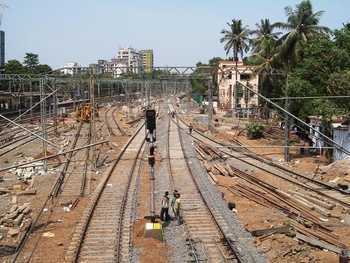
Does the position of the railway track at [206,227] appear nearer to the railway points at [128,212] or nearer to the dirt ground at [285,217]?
the railway points at [128,212]

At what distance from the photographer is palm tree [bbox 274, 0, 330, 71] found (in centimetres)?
3822

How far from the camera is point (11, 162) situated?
26.4 metres

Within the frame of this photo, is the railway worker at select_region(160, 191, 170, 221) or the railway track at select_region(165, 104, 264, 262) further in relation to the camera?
the railway worker at select_region(160, 191, 170, 221)

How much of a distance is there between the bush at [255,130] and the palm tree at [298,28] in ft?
25.2

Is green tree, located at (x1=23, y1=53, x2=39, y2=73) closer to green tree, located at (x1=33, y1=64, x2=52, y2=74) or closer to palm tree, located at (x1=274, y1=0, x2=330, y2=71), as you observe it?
green tree, located at (x1=33, y1=64, x2=52, y2=74)

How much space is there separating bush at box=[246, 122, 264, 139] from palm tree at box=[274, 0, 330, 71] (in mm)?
7693

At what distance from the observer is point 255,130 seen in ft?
117

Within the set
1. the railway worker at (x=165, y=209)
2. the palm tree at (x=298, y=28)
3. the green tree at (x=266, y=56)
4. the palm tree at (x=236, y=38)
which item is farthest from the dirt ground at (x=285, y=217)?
the palm tree at (x=236, y=38)

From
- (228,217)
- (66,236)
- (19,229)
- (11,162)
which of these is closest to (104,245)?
(66,236)

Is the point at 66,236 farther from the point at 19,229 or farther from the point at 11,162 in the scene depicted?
the point at 11,162

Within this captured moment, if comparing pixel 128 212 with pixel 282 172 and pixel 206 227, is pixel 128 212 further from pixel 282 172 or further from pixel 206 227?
pixel 282 172

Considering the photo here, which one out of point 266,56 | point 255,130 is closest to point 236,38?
point 266,56

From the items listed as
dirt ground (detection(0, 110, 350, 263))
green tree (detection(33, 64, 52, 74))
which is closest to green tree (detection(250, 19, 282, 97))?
dirt ground (detection(0, 110, 350, 263))

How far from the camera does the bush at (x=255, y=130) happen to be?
35.8 m
